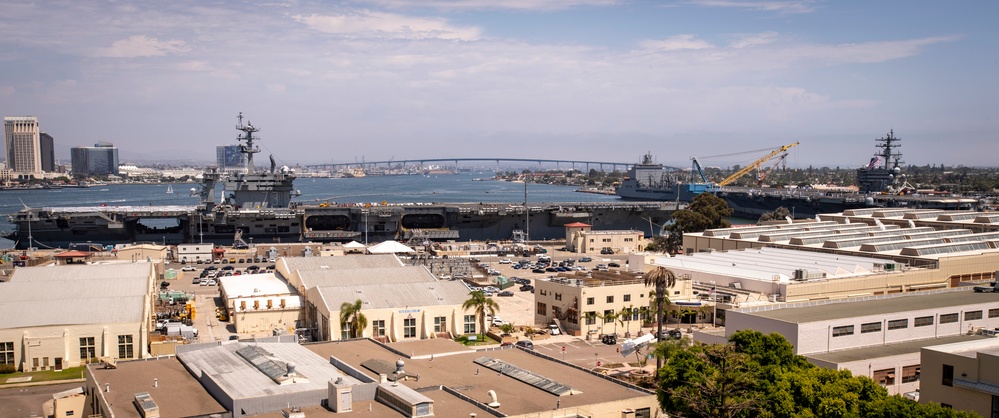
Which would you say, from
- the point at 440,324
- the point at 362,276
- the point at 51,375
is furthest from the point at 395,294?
the point at 51,375

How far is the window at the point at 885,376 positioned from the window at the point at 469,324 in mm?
13603

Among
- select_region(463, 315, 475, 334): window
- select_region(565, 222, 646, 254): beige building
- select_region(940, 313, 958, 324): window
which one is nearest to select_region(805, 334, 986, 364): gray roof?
select_region(940, 313, 958, 324): window

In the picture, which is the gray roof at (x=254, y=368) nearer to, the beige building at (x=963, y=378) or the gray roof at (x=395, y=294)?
the gray roof at (x=395, y=294)

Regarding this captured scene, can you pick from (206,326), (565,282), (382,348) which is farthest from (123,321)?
(565,282)

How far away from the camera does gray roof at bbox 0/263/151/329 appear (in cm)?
2622

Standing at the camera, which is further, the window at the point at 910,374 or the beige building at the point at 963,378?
the window at the point at 910,374

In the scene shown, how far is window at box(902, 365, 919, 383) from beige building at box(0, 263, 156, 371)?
21.1m

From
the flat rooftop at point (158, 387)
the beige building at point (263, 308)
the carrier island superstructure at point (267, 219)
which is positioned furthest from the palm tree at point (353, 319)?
the carrier island superstructure at point (267, 219)

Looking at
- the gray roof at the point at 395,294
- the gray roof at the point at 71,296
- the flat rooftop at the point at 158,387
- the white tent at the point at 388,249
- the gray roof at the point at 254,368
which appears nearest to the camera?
the flat rooftop at the point at 158,387

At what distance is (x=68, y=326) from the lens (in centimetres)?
2561

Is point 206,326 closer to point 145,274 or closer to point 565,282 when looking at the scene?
point 145,274

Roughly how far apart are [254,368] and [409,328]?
10241 millimetres

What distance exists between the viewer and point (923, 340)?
902 inches

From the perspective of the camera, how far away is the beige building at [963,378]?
1591 cm
